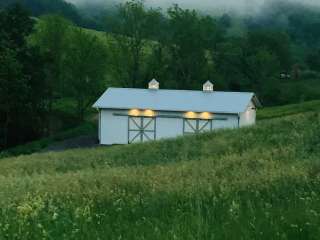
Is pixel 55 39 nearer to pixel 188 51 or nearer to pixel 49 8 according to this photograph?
pixel 188 51

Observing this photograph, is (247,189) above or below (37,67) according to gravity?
below

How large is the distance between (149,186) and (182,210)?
226cm

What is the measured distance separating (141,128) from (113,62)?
96.3ft

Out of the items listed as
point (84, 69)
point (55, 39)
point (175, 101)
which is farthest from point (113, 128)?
point (55, 39)

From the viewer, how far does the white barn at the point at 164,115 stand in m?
56.9

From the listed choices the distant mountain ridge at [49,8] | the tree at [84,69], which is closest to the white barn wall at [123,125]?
the tree at [84,69]

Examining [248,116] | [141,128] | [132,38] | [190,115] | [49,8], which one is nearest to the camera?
[190,115]

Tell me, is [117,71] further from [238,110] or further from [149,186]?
[149,186]

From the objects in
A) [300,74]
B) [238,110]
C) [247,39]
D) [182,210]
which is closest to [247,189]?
[182,210]

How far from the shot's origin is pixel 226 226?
5688 mm

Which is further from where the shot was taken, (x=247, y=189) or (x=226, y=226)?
(x=247, y=189)

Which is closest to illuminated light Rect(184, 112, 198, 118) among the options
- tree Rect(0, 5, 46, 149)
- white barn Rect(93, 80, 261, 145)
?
white barn Rect(93, 80, 261, 145)

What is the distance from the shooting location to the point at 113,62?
85500 mm

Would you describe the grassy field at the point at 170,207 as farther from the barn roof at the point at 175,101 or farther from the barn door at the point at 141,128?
the barn door at the point at 141,128
